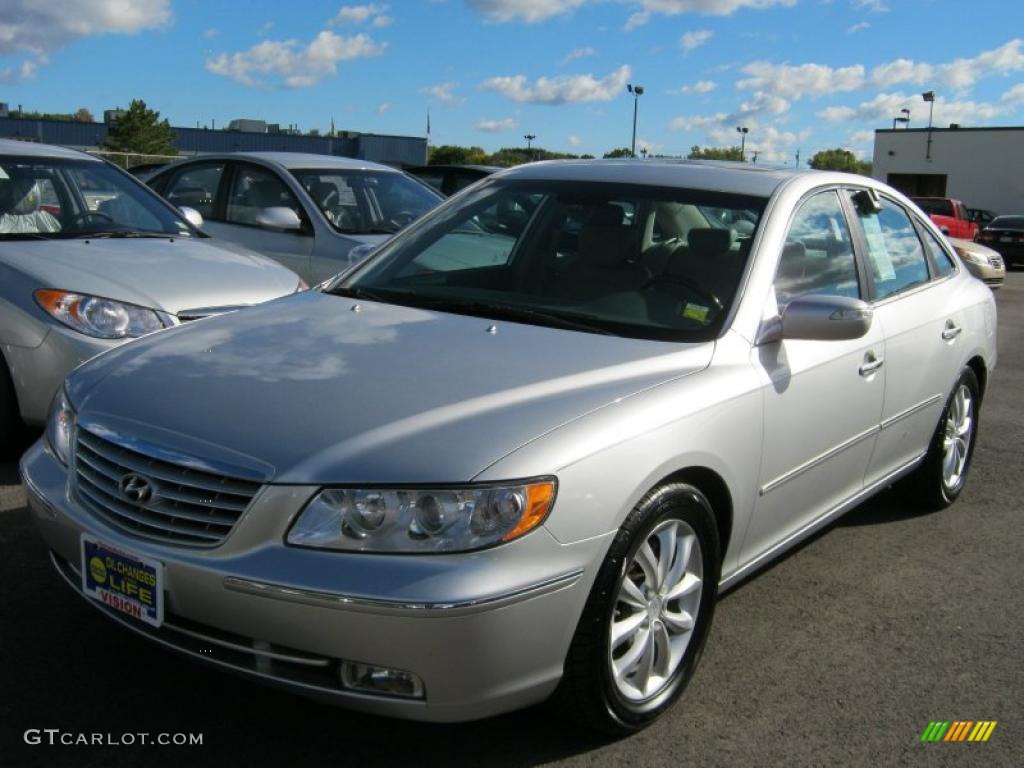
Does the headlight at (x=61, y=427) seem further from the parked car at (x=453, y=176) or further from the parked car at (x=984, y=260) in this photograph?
the parked car at (x=984, y=260)

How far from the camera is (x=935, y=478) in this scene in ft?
17.4

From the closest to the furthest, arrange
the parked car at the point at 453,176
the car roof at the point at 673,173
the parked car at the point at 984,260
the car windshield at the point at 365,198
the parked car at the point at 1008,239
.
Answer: the car roof at the point at 673,173
the car windshield at the point at 365,198
the parked car at the point at 453,176
the parked car at the point at 984,260
the parked car at the point at 1008,239

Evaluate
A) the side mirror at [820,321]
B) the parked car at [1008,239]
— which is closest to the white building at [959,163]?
the parked car at [1008,239]

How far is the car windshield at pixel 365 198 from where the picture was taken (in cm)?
852

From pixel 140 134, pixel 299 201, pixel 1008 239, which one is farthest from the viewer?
pixel 140 134

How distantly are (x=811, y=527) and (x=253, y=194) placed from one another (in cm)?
607

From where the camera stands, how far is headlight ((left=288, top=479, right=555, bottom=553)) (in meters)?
2.58

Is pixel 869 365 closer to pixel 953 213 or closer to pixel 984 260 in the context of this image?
pixel 984 260

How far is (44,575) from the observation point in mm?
3977

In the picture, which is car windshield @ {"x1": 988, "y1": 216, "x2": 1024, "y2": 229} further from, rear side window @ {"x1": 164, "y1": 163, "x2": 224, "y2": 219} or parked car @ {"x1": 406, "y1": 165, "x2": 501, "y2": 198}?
rear side window @ {"x1": 164, "y1": 163, "x2": 224, "y2": 219}

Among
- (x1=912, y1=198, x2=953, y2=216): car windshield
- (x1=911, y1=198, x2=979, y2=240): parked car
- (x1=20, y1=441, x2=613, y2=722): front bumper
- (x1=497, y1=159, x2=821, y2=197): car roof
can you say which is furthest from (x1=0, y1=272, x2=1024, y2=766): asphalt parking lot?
(x1=912, y1=198, x2=953, y2=216): car windshield

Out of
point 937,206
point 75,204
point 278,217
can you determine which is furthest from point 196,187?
point 937,206

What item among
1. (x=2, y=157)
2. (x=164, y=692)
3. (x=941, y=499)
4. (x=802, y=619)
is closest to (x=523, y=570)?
(x=164, y=692)

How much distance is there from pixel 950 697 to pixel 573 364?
5.24 ft
